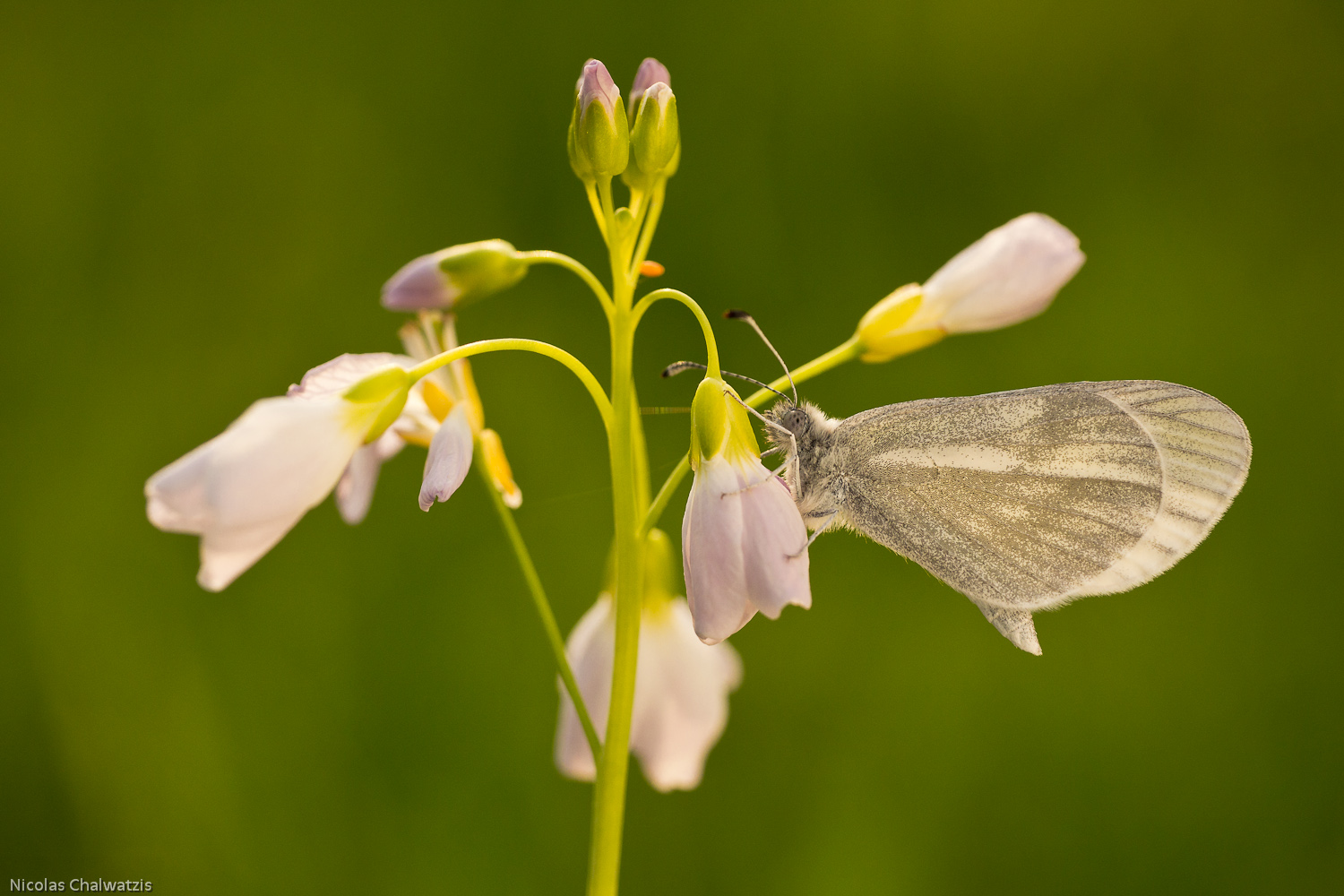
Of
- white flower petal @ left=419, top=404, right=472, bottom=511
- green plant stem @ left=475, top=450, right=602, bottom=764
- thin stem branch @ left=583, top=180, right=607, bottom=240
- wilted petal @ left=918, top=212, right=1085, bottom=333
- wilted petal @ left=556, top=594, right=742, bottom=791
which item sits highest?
thin stem branch @ left=583, top=180, right=607, bottom=240

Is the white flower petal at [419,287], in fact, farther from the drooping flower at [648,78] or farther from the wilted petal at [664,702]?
the wilted petal at [664,702]

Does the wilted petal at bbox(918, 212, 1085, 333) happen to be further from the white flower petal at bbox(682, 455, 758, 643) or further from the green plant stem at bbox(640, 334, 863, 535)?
the white flower petal at bbox(682, 455, 758, 643)

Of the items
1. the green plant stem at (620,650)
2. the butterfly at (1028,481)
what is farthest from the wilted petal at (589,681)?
the butterfly at (1028,481)

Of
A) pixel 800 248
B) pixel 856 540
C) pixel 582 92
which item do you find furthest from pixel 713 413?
pixel 800 248

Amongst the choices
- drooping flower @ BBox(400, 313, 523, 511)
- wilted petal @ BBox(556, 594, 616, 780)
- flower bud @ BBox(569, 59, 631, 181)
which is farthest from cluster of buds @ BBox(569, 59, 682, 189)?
wilted petal @ BBox(556, 594, 616, 780)

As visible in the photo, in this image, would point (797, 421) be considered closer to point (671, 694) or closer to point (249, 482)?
point (671, 694)

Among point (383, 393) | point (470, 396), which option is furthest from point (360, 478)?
point (383, 393)

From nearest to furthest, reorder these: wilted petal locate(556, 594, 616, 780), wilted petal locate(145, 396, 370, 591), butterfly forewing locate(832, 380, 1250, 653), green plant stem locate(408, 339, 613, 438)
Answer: wilted petal locate(145, 396, 370, 591)
green plant stem locate(408, 339, 613, 438)
butterfly forewing locate(832, 380, 1250, 653)
wilted petal locate(556, 594, 616, 780)
